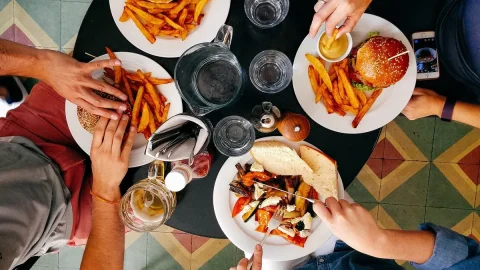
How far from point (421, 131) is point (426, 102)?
2.97 feet

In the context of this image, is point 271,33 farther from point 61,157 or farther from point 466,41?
point 61,157

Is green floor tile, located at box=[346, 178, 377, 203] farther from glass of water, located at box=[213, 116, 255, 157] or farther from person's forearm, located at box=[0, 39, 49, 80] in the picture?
person's forearm, located at box=[0, 39, 49, 80]

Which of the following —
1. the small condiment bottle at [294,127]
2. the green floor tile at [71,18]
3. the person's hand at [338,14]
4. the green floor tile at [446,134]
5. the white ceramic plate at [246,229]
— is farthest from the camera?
the green floor tile at [71,18]

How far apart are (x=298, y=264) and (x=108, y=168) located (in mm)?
914

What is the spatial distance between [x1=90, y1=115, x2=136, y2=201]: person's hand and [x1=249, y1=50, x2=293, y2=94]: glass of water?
0.50 m

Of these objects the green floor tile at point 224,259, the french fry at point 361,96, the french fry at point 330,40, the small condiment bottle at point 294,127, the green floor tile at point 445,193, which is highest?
the french fry at point 330,40

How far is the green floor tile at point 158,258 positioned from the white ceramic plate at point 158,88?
1188 millimetres

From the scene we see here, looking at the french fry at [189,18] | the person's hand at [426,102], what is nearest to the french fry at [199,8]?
the french fry at [189,18]

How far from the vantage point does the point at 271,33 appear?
61.9 inches

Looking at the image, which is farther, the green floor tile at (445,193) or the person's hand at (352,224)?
the green floor tile at (445,193)

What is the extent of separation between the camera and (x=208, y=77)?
5.09 ft

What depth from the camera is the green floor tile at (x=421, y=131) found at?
8.16 ft

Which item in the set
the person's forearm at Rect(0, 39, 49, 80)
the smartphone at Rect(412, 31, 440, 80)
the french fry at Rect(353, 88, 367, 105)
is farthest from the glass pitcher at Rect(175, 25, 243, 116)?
the smartphone at Rect(412, 31, 440, 80)

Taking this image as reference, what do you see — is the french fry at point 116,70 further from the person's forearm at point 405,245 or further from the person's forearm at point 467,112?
the person's forearm at point 467,112
